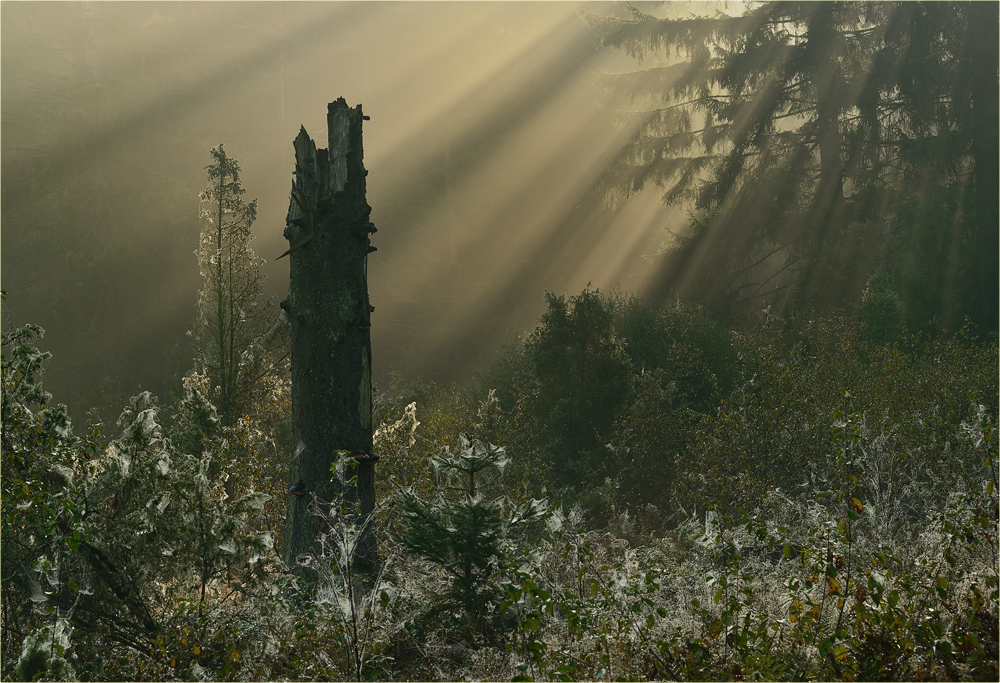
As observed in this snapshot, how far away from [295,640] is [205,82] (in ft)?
120

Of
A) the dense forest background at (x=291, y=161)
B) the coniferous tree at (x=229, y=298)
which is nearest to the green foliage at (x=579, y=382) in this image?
the coniferous tree at (x=229, y=298)

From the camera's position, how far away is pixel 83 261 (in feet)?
92.8

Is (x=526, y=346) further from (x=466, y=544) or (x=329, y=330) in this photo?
(x=466, y=544)

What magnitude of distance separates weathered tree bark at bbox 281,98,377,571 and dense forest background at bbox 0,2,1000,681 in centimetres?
20

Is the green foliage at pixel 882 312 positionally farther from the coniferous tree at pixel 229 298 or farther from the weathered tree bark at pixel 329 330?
the weathered tree bark at pixel 329 330

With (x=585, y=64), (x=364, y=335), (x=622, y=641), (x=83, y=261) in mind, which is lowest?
(x=622, y=641)

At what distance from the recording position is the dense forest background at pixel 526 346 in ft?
12.0

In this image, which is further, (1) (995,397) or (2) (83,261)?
(2) (83,261)

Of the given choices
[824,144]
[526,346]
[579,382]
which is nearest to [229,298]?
[526,346]

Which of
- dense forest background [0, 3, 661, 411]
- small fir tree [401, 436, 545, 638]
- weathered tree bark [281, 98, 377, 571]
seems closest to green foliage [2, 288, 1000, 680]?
small fir tree [401, 436, 545, 638]

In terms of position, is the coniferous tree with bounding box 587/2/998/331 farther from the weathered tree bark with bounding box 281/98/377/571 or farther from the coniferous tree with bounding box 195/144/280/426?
the weathered tree bark with bounding box 281/98/377/571

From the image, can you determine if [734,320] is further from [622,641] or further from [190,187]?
[190,187]

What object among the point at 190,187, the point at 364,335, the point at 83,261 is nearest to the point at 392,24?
the point at 190,187

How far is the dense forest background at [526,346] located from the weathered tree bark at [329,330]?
20 centimetres
